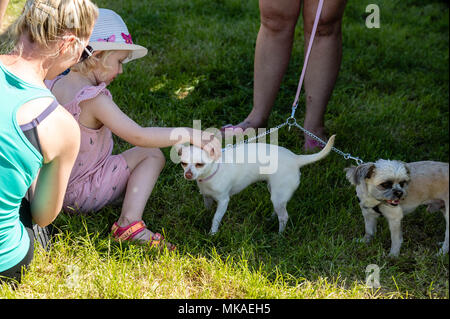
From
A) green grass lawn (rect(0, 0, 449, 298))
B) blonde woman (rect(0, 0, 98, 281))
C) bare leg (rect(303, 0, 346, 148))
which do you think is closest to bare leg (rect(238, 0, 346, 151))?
bare leg (rect(303, 0, 346, 148))

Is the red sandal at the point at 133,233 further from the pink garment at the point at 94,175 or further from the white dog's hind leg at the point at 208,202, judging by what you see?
the white dog's hind leg at the point at 208,202

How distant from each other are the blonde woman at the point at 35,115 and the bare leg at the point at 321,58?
5.28 feet

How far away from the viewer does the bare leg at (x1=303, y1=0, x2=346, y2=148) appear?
111 inches

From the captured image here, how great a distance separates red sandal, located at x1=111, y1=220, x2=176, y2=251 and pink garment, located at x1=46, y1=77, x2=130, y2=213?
0.63ft

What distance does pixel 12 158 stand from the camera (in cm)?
157

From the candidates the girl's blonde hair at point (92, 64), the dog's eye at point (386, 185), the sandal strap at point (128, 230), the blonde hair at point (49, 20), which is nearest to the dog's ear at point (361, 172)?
the dog's eye at point (386, 185)

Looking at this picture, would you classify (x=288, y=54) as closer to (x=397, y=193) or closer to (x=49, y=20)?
(x=397, y=193)

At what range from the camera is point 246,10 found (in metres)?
5.15

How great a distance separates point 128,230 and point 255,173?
2.52ft

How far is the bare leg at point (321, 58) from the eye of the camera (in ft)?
9.28

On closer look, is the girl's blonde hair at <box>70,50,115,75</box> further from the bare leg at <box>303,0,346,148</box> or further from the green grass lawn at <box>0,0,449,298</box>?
the bare leg at <box>303,0,346,148</box>

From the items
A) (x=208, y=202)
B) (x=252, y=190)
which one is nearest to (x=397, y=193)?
(x=252, y=190)
